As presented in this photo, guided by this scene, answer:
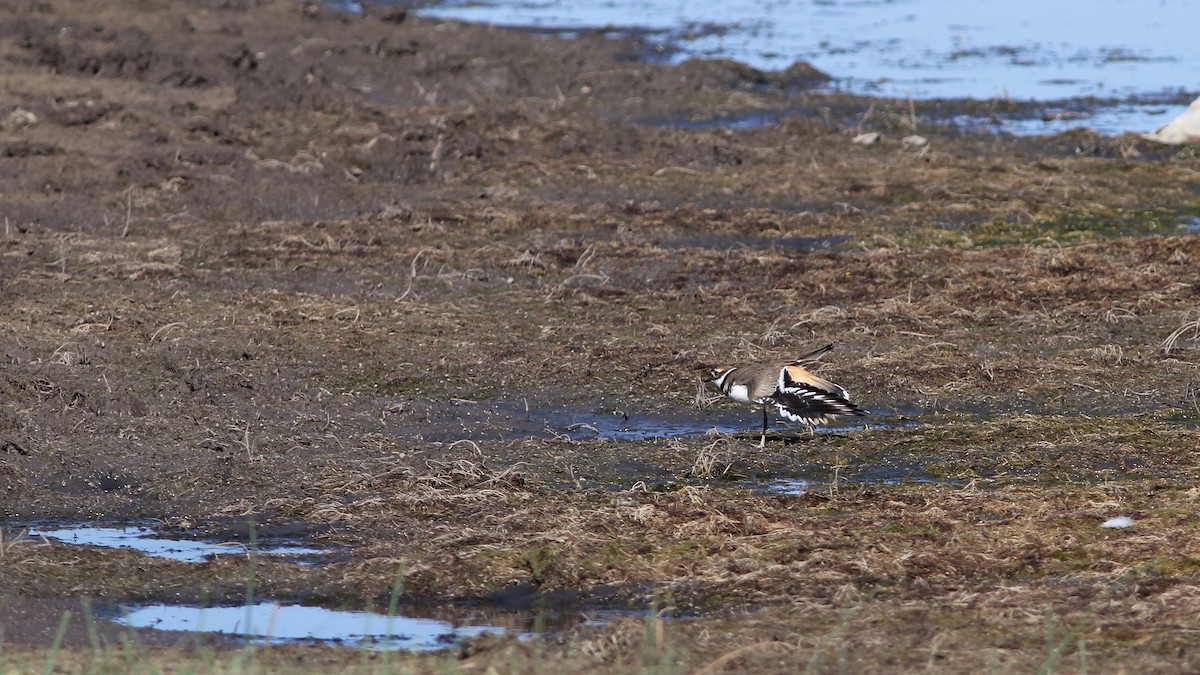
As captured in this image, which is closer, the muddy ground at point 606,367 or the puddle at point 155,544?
the muddy ground at point 606,367

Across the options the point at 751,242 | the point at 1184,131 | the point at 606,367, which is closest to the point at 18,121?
the point at 751,242

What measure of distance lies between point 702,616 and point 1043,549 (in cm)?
169

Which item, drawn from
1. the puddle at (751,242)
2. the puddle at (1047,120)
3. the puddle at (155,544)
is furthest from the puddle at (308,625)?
the puddle at (1047,120)

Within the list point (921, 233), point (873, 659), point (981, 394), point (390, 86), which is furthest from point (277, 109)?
point (873, 659)

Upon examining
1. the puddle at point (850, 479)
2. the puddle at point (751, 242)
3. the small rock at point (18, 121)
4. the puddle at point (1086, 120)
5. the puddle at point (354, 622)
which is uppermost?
the small rock at point (18, 121)

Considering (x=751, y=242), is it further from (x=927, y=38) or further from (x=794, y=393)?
(x=927, y=38)

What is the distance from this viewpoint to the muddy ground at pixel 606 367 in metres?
7.53

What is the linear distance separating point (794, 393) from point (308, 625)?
3.52 m

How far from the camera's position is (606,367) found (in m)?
11.8

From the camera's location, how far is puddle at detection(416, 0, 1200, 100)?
91.6 feet

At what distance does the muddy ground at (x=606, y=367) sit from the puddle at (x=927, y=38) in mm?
5119

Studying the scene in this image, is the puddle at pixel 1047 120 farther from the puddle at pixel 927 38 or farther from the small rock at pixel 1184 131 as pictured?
the small rock at pixel 1184 131

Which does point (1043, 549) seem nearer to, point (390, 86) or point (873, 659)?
point (873, 659)

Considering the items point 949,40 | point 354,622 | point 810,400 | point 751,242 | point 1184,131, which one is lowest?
point 751,242
